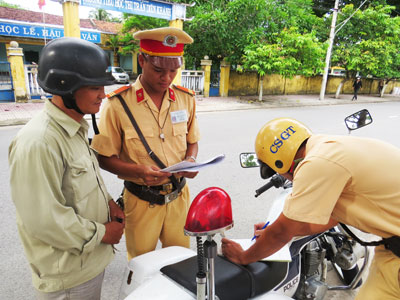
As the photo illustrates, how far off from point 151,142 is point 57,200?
2.56 feet

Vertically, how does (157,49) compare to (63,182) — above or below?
above

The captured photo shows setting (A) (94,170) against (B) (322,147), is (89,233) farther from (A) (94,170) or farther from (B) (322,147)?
(B) (322,147)

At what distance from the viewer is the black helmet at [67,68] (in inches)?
48.2

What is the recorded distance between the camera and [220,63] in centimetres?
1612

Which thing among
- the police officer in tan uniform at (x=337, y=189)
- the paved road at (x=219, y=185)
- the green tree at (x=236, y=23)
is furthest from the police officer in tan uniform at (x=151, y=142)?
the green tree at (x=236, y=23)

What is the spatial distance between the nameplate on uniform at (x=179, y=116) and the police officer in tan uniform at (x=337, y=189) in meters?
0.69

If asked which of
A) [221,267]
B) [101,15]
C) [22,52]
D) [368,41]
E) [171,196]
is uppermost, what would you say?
[101,15]

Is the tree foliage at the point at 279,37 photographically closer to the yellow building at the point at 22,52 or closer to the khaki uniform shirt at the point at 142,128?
the yellow building at the point at 22,52

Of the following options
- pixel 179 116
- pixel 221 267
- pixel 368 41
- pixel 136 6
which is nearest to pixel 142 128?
pixel 179 116

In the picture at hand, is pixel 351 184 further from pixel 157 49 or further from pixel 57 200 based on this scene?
pixel 157 49

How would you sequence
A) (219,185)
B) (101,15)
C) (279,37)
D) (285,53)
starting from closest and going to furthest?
(219,185) < (285,53) < (279,37) < (101,15)

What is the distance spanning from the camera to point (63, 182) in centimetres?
122

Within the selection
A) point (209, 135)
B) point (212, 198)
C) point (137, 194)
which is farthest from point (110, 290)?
point (209, 135)

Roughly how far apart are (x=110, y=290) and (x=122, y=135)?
1.30 m
